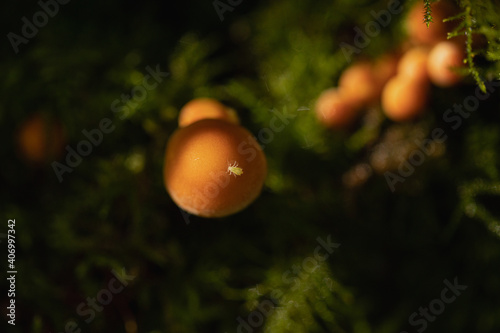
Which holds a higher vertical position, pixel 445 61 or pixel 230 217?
pixel 445 61

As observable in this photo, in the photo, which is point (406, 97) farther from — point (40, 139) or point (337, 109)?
point (40, 139)

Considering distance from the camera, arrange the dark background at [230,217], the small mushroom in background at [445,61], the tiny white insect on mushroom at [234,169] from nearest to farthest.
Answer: the tiny white insect on mushroom at [234,169] → the small mushroom in background at [445,61] → the dark background at [230,217]

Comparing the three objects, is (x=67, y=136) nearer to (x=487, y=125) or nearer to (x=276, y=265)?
(x=276, y=265)

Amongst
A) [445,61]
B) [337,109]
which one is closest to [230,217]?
[337,109]

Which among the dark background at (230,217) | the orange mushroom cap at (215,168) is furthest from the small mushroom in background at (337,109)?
the orange mushroom cap at (215,168)

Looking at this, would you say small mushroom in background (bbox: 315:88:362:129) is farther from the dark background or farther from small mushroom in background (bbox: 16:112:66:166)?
small mushroom in background (bbox: 16:112:66:166)

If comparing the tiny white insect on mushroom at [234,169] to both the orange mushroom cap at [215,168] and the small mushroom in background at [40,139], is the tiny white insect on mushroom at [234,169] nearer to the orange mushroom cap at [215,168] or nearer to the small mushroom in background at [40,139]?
the orange mushroom cap at [215,168]

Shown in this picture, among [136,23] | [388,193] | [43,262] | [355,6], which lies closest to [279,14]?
[355,6]

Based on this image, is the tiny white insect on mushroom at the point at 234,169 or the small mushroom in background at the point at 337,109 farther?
the small mushroom in background at the point at 337,109
